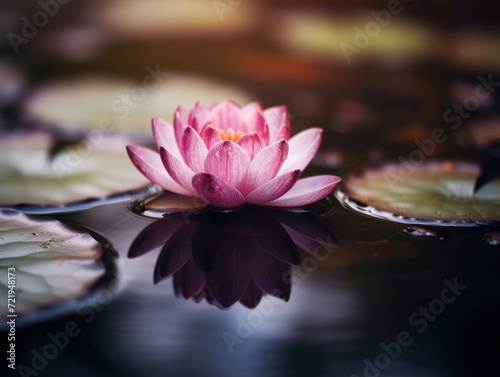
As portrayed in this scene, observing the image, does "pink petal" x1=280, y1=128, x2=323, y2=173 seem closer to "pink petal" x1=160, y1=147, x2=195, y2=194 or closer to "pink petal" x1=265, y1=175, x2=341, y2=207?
"pink petal" x1=265, y1=175, x2=341, y2=207

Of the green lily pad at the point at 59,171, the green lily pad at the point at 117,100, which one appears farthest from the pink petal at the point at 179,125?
the green lily pad at the point at 117,100

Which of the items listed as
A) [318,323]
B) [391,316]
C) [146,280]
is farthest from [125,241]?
[391,316]

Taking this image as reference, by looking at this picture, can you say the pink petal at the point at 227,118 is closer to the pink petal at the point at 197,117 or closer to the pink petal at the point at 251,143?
the pink petal at the point at 197,117

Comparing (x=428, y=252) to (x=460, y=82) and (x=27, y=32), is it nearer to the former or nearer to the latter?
(x=460, y=82)

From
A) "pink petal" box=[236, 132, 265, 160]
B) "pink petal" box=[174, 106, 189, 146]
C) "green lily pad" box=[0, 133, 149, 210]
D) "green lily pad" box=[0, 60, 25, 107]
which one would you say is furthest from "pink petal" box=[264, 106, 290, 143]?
"green lily pad" box=[0, 60, 25, 107]

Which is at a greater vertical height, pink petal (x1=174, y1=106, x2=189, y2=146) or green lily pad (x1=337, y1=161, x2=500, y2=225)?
pink petal (x1=174, y1=106, x2=189, y2=146)

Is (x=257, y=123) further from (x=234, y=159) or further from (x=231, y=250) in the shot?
(x=231, y=250)
